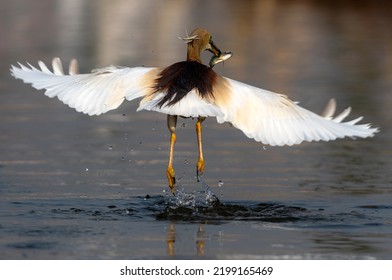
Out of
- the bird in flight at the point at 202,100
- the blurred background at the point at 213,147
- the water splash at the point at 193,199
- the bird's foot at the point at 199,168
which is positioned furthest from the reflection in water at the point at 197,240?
the bird's foot at the point at 199,168

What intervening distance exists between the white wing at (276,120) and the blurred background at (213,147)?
68 centimetres

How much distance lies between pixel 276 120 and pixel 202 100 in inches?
28.6

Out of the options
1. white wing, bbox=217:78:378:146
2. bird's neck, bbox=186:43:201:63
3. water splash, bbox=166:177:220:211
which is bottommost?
water splash, bbox=166:177:220:211

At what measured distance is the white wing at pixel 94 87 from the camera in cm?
1077

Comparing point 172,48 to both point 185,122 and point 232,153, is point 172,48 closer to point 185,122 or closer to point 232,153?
point 185,122

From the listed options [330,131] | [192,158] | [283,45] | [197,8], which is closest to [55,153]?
[192,158]

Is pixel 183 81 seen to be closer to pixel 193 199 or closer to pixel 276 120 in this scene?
pixel 276 120

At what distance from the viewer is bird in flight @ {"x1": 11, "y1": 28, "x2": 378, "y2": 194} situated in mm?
10344

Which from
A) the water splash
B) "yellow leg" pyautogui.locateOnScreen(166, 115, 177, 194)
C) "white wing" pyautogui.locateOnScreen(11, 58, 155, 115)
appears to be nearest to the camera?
"white wing" pyautogui.locateOnScreen(11, 58, 155, 115)

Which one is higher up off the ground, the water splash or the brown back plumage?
the brown back plumage

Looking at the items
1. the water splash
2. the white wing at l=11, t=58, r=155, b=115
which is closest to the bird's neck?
the white wing at l=11, t=58, r=155, b=115

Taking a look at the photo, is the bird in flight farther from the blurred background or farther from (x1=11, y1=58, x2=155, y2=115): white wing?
the blurred background

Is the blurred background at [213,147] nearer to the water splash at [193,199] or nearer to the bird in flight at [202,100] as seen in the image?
the water splash at [193,199]

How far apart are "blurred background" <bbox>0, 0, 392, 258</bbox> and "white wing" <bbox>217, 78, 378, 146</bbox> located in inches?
26.8
